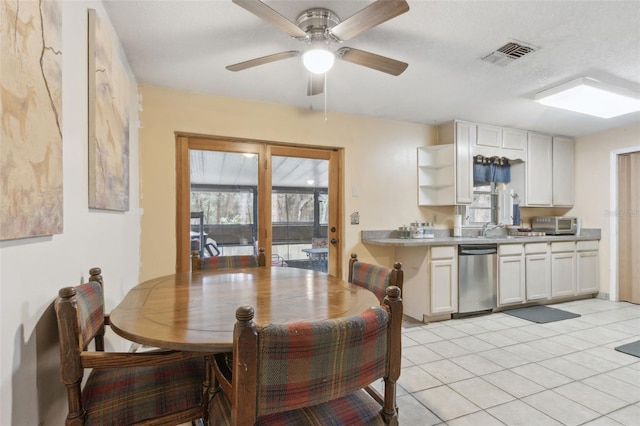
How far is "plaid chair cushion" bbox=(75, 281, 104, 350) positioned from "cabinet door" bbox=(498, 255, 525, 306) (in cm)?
402

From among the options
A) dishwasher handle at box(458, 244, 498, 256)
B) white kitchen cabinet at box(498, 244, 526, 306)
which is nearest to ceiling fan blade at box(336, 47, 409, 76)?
dishwasher handle at box(458, 244, 498, 256)

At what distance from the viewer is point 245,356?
0.73 m

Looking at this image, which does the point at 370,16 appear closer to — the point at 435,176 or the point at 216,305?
the point at 216,305

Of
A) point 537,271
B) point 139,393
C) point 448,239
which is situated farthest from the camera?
point 537,271

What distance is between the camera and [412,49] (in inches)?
89.2

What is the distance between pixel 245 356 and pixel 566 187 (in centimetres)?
570

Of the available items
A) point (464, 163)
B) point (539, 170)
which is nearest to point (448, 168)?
point (464, 163)

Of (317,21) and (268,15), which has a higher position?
(317,21)

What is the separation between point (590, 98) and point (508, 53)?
1.39 m

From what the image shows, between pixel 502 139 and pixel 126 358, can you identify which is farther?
pixel 502 139

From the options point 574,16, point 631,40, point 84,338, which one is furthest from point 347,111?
point 84,338

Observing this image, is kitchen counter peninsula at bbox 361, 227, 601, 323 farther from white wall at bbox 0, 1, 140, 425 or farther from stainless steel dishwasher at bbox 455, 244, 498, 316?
white wall at bbox 0, 1, 140, 425

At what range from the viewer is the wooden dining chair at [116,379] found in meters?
1.01

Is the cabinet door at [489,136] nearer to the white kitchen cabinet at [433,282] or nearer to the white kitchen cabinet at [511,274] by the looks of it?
the white kitchen cabinet at [511,274]
